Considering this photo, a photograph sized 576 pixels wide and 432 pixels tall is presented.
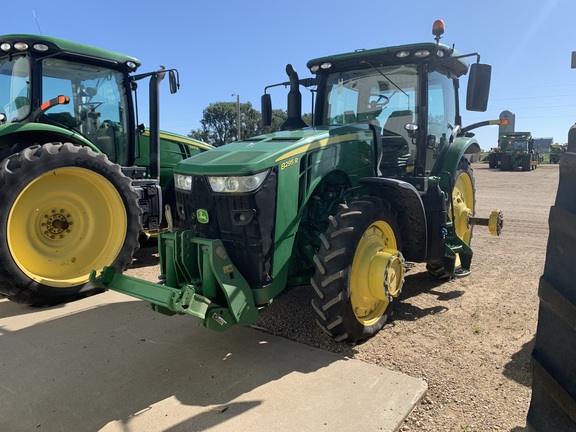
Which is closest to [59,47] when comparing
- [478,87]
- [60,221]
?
[60,221]

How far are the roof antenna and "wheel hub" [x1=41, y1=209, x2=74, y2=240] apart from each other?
4.18 meters

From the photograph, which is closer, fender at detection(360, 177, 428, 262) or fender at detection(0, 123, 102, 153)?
fender at detection(360, 177, 428, 262)

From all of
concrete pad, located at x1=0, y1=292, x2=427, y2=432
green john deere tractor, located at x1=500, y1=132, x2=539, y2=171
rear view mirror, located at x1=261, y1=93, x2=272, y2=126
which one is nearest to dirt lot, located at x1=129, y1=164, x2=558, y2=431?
concrete pad, located at x1=0, y1=292, x2=427, y2=432

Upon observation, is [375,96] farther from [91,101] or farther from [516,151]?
[516,151]

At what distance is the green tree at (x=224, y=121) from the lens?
4012 centimetres

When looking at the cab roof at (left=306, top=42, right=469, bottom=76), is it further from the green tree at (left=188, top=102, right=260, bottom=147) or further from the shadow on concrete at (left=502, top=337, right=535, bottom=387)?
the green tree at (left=188, top=102, right=260, bottom=147)

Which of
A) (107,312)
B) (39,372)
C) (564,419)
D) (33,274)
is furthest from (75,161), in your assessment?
(564,419)

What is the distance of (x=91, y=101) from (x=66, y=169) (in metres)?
1.43

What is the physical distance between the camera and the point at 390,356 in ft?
10.7

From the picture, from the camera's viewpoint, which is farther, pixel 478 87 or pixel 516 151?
pixel 516 151

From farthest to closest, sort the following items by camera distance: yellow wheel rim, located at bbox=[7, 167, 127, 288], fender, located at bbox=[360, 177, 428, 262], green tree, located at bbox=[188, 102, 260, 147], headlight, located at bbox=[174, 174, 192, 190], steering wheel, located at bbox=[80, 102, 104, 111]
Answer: green tree, located at bbox=[188, 102, 260, 147], steering wheel, located at bbox=[80, 102, 104, 111], yellow wheel rim, located at bbox=[7, 167, 127, 288], fender, located at bbox=[360, 177, 428, 262], headlight, located at bbox=[174, 174, 192, 190]

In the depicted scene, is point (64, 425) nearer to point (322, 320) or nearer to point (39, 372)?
point (39, 372)

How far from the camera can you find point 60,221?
15.4 ft

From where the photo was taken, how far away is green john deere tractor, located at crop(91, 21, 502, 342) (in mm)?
3020
